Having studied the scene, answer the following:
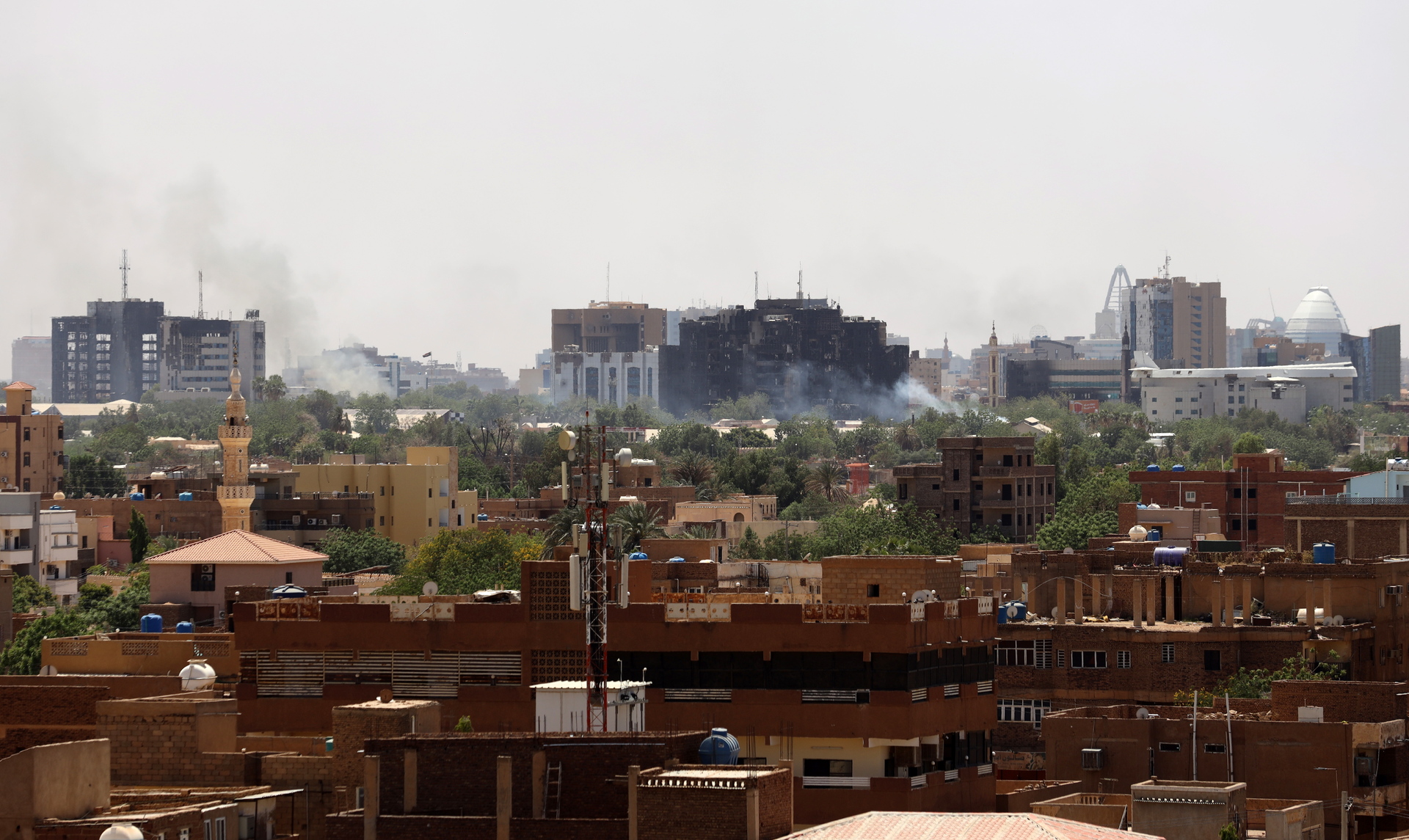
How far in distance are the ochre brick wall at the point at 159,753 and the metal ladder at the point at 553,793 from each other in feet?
18.0

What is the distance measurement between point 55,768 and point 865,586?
18.7 m

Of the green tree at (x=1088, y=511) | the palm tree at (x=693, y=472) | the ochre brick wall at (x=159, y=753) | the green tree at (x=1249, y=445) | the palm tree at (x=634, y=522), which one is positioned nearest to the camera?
the ochre brick wall at (x=159, y=753)

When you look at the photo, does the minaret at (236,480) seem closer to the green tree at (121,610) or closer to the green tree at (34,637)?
the green tree at (121,610)

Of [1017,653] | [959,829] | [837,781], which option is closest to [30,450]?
[1017,653]

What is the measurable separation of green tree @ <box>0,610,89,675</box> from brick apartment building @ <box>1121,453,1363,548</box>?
4806cm

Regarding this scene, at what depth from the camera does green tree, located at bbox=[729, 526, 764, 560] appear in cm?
9606

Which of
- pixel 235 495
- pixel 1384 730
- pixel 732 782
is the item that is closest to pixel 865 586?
pixel 1384 730

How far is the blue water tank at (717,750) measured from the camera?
97.8 ft

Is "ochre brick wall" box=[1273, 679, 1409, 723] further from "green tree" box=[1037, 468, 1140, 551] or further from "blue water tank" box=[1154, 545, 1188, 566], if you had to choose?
"green tree" box=[1037, 468, 1140, 551]

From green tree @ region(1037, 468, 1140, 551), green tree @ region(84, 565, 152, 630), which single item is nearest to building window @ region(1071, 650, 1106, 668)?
green tree @ region(84, 565, 152, 630)

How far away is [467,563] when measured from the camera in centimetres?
7962

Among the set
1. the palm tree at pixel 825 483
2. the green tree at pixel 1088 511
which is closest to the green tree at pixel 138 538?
the green tree at pixel 1088 511

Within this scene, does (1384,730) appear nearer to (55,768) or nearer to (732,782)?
(732,782)

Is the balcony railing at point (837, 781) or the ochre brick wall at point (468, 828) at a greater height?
the ochre brick wall at point (468, 828)
